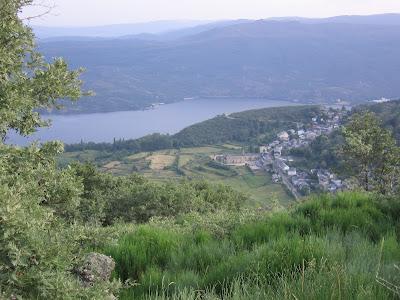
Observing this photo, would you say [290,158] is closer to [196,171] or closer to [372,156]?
[196,171]

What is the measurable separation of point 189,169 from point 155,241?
82.3 m

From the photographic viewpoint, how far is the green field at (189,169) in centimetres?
7525

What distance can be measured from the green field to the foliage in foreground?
2253 inches

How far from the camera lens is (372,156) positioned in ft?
54.8

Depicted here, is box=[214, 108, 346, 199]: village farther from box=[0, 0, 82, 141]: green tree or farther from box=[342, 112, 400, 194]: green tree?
box=[0, 0, 82, 141]: green tree

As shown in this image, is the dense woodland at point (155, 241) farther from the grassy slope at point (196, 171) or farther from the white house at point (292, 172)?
the white house at point (292, 172)

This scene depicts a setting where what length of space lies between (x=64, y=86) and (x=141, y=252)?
287cm

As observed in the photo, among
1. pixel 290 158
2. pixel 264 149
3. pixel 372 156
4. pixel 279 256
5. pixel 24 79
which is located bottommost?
pixel 264 149

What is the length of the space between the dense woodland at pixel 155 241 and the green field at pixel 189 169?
5740 cm

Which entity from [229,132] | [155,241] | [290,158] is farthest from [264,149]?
[155,241]

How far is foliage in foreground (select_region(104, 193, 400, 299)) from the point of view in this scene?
307 cm

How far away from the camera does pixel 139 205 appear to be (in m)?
21.6

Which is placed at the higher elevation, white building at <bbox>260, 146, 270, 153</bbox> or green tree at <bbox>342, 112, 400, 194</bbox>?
green tree at <bbox>342, 112, 400, 194</bbox>

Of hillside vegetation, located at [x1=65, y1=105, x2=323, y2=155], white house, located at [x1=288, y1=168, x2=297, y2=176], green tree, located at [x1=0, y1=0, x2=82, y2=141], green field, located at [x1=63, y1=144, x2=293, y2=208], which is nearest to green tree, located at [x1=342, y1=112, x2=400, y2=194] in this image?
green tree, located at [x1=0, y1=0, x2=82, y2=141]
